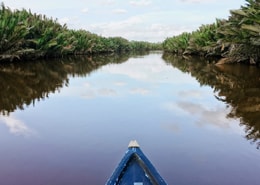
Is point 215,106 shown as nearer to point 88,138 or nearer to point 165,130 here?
point 165,130

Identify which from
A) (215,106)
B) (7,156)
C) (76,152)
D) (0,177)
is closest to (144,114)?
(215,106)

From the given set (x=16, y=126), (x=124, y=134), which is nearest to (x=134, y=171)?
(x=124, y=134)

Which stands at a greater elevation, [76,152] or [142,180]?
[142,180]

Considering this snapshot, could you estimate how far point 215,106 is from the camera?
6.88 m

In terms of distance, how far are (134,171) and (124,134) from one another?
7.85ft

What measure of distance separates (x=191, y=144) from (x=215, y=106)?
2.73m

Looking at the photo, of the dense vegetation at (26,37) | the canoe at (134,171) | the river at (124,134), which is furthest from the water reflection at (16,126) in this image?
the dense vegetation at (26,37)

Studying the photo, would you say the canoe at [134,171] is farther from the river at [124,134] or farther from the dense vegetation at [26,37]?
the dense vegetation at [26,37]

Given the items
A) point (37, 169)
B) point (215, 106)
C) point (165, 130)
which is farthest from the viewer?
point (215, 106)

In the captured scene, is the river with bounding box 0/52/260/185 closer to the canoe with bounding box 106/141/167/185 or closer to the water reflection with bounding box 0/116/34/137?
the water reflection with bounding box 0/116/34/137

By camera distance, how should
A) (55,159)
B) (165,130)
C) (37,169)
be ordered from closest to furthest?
(37,169), (55,159), (165,130)

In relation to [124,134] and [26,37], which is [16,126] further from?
[26,37]

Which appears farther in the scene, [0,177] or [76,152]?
[76,152]

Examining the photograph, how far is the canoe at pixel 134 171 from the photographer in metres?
2.33
